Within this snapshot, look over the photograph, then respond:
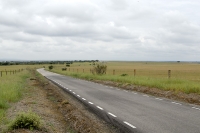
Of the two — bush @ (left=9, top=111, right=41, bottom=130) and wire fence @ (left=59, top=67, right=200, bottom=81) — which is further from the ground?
bush @ (left=9, top=111, right=41, bottom=130)

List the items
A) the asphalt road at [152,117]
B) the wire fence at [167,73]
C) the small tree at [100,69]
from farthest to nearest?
the small tree at [100,69] → the wire fence at [167,73] → the asphalt road at [152,117]

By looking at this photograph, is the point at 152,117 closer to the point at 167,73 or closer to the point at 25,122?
the point at 25,122

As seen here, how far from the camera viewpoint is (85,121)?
369 inches

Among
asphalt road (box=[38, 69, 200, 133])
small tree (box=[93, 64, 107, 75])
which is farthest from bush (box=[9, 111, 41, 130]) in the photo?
small tree (box=[93, 64, 107, 75])

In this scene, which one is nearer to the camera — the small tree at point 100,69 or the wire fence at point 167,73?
the wire fence at point 167,73

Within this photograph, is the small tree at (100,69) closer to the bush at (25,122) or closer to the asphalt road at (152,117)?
the asphalt road at (152,117)

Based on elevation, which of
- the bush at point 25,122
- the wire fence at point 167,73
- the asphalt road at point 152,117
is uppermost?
the bush at point 25,122

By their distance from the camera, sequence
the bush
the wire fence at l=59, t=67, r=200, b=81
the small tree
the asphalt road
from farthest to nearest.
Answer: the small tree
the wire fence at l=59, t=67, r=200, b=81
the asphalt road
the bush

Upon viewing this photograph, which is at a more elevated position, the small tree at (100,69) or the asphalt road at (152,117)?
→ the small tree at (100,69)

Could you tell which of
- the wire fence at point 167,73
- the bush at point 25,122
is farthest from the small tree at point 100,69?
the bush at point 25,122

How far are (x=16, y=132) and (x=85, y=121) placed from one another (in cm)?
309

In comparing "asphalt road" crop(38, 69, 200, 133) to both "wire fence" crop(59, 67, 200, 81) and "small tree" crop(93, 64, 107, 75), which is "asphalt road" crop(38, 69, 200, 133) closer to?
"wire fence" crop(59, 67, 200, 81)

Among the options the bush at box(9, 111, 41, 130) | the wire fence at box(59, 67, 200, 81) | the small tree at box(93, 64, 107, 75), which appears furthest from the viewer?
the small tree at box(93, 64, 107, 75)

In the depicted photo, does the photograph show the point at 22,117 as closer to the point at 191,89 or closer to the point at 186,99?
the point at 186,99
